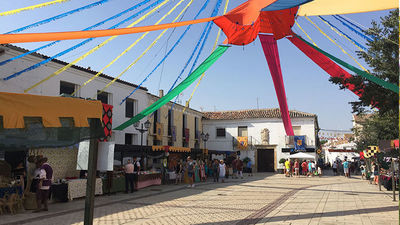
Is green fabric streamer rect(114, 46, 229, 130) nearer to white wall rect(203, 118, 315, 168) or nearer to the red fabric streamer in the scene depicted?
the red fabric streamer

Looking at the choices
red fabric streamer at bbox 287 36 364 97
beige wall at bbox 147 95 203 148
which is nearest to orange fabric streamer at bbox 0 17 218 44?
red fabric streamer at bbox 287 36 364 97

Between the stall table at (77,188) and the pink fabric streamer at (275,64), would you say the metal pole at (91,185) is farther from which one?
the pink fabric streamer at (275,64)

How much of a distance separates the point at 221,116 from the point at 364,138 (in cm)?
1537

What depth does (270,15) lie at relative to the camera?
8.56 metres

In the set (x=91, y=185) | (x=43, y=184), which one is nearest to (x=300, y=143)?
(x=43, y=184)

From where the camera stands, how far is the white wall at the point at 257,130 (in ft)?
107

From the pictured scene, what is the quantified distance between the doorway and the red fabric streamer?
78.1ft

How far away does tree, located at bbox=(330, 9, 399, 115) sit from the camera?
899 cm

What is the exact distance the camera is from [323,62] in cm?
1040

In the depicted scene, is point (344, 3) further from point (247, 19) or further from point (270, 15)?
point (247, 19)

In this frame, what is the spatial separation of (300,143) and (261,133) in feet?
14.2

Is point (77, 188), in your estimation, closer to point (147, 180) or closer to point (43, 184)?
point (43, 184)

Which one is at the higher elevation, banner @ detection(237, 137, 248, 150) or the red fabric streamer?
the red fabric streamer

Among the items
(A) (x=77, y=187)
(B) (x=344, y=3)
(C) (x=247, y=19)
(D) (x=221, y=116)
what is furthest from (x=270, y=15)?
(D) (x=221, y=116)
